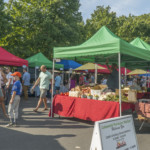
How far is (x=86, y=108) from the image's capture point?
6.81m

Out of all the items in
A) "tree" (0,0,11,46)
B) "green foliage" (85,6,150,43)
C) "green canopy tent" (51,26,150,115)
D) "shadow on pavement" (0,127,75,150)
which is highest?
"green foliage" (85,6,150,43)

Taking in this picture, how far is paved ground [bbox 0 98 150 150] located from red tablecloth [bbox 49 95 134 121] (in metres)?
0.32

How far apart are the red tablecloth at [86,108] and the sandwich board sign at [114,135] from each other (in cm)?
280

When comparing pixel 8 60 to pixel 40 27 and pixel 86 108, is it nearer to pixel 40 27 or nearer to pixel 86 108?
pixel 86 108

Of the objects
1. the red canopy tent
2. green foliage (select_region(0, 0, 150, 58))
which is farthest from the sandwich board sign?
green foliage (select_region(0, 0, 150, 58))

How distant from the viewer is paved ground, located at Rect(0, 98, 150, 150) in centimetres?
470

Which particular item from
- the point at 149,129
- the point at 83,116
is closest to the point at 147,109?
the point at 149,129

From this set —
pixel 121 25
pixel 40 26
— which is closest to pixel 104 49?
pixel 40 26

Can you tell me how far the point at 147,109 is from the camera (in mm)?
5824

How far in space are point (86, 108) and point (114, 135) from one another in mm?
3830

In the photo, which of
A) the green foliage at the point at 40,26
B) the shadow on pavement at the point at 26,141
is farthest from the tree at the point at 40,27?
the shadow on pavement at the point at 26,141

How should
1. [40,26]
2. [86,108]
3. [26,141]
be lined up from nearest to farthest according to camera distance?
[26,141]
[86,108]
[40,26]

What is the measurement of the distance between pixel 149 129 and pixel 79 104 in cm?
233

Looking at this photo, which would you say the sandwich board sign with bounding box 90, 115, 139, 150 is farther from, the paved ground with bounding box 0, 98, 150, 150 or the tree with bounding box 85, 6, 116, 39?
the tree with bounding box 85, 6, 116, 39
